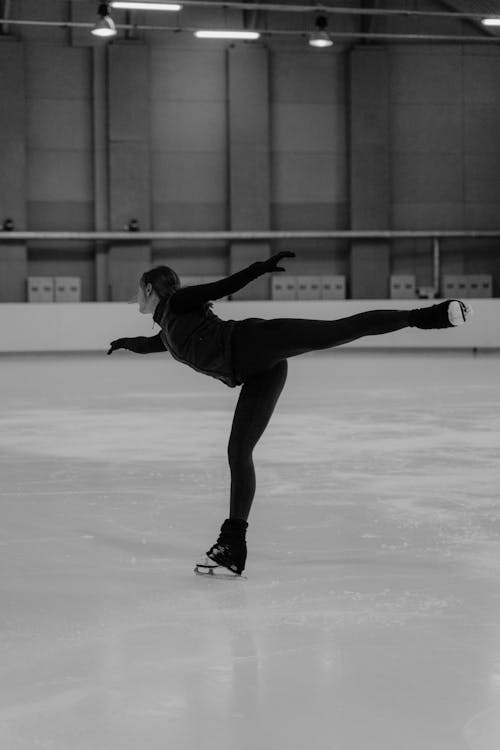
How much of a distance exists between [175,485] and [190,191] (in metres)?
Result: 19.5

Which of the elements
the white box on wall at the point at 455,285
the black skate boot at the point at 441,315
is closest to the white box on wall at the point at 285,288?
the white box on wall at the point at 455,285

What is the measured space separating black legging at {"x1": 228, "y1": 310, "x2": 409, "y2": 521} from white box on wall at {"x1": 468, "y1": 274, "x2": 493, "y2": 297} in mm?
21718

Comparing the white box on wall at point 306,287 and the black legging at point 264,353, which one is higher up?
the white box on wall at point 306,287

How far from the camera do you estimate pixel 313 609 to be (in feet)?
12.4

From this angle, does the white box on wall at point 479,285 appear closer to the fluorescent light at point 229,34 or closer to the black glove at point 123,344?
the fluorescent light at point 229,34

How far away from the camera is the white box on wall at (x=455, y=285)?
25.5 metres

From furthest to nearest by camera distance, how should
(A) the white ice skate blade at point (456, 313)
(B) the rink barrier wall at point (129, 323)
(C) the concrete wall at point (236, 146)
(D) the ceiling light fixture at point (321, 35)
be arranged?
(C) the concrete wall at point (236, 146) < (B) the rink barrier wall at point (129, 323) < (D) the ceiling light fixture at point (321, 35) < (A) the white ice skate blade at point (456, 313)

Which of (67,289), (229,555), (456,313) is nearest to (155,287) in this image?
(229,555)

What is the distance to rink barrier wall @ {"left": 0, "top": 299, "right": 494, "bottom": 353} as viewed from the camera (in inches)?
925

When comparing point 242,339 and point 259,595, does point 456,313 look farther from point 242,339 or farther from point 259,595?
point 259,595

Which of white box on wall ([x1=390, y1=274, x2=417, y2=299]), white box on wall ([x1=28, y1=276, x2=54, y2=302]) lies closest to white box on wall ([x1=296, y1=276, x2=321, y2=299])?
white box on wall ([x1=390, y1=274, x2=417, y2=299])

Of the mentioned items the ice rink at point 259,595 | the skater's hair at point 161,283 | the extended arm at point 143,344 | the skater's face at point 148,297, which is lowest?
the ice rink at point 259,595

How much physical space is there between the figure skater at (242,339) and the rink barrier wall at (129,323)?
60.7ft

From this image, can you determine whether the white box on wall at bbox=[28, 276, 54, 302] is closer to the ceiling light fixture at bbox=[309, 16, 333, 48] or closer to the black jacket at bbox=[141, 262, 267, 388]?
the ceiling light fixture at bbox=[309, 16, 333, 48]
